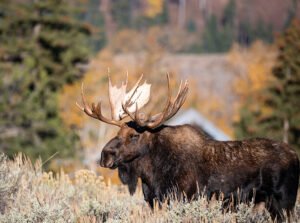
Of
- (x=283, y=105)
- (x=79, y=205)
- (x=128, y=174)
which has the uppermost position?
(x=128, y=174)

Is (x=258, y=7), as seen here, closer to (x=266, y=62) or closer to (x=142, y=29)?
(x=142, y=29)

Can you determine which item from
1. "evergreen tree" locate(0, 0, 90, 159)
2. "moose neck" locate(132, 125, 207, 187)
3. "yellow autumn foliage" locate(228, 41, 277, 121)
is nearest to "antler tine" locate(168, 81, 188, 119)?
"moose neck" locate(132, 125, 207, 187)

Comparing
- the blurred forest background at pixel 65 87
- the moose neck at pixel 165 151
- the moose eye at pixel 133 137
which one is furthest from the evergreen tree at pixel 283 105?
the moose eye at pixel 133 137

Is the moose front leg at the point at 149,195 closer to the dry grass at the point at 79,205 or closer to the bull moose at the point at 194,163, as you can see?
the bull moose at the point at 194,163

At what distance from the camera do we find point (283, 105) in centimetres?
3347

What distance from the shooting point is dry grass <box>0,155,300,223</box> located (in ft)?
21.6

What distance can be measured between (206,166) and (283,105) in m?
26.2

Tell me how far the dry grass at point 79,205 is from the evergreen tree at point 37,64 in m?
20.2

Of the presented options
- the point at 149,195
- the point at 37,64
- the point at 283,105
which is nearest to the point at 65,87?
the point at 37,64

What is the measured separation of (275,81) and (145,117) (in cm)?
2619

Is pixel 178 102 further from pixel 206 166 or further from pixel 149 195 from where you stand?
pixel 149 195

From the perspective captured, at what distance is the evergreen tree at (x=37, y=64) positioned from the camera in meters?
29.5

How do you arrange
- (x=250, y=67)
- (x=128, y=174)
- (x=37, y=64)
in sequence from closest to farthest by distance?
(x=128, y=174), (x=37, y=64), (x=250, y=67)

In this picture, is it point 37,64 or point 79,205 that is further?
point 37,64
